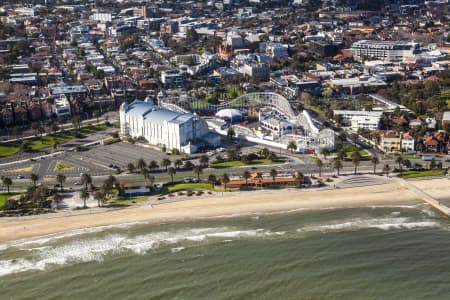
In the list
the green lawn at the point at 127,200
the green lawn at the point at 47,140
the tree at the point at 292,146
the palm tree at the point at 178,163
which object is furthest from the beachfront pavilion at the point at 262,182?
the green lawn at the point at 47,140

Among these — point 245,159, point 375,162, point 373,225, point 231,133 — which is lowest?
point 373,225

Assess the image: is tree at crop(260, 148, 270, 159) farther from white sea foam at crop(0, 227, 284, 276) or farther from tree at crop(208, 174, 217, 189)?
white sea foam at crop(0, 227, 284, 276)

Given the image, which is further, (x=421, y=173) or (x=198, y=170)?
(x=421, y=173)

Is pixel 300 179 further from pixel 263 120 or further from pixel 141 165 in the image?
pixel 263 120

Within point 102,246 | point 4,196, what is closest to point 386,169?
point 102,246

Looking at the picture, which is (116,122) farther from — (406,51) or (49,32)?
(49,32)

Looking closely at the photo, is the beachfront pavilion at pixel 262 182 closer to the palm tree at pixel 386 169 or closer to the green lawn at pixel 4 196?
the palm tree at pixel 386 169

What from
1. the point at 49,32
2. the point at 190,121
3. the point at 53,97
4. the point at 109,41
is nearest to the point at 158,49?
the point at 109,41
